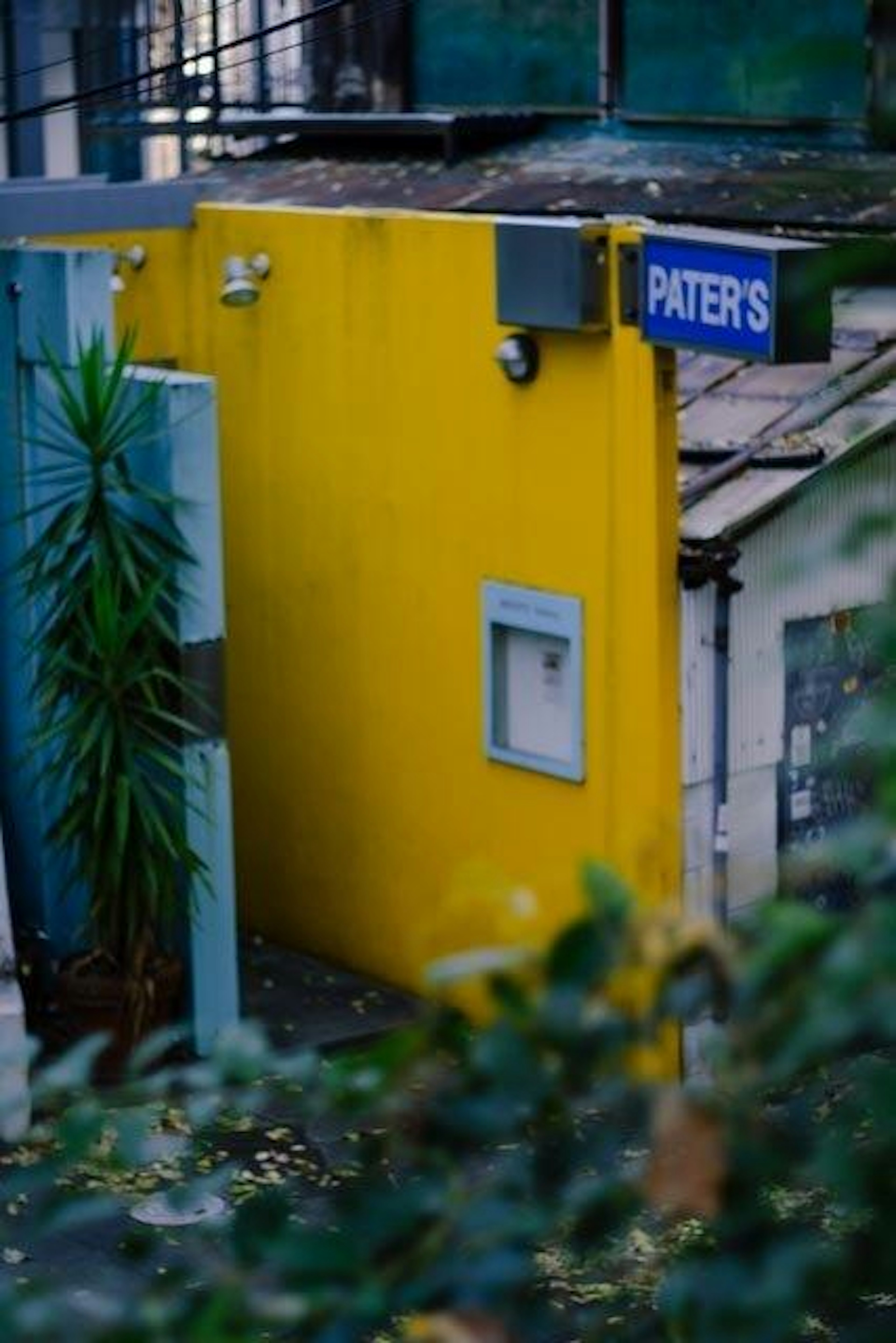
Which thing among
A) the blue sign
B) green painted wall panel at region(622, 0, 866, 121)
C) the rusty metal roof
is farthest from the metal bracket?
green painted wall panel at region(622, 0, 866, 121)

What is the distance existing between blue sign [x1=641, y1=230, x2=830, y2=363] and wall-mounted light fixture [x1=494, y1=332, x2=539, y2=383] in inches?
30.0

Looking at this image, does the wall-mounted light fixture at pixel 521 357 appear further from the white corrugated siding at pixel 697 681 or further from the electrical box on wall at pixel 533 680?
the white corrugated siding at pixel 697 681

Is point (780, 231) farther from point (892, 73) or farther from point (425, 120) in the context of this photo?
point (892, 73)

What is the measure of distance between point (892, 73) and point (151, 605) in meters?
9.10

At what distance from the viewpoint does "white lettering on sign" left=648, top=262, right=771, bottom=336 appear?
1065cm

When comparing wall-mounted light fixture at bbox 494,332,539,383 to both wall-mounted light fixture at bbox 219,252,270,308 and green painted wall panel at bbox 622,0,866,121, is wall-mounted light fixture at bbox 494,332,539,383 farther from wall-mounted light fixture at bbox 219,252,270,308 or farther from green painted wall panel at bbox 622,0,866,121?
green painted wall panel at bbox 622,0,866,121

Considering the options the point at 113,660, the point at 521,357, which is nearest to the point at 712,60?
the point at 521,357

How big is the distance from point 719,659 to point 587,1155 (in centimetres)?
924

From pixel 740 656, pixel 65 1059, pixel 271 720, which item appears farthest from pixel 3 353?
pixel 65 1059

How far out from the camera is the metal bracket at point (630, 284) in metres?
11.3

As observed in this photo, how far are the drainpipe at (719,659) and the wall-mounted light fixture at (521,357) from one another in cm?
103

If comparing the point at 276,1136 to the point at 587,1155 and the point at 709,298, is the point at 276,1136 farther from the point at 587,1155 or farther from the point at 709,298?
the point at 587,1155

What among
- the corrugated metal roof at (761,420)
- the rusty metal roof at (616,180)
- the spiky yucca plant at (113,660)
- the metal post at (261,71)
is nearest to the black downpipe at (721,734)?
the corrugated metal roof at (761,420)

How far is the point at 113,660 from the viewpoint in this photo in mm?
11508
